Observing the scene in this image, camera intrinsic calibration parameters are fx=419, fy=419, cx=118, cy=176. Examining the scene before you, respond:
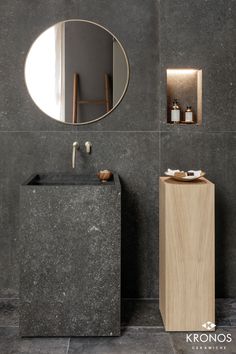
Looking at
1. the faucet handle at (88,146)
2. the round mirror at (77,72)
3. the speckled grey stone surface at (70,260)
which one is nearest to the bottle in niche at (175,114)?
the round mirror at (77,72)

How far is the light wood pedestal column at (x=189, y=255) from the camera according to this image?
8.42 feet

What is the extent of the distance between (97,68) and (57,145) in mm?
637

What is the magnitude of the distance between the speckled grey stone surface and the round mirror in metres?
0.85

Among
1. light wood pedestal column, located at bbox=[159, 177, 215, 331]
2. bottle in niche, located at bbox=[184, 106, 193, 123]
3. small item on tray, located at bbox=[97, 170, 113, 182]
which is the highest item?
bottle in niche, located at bbox=[184, 106, 193, 123]

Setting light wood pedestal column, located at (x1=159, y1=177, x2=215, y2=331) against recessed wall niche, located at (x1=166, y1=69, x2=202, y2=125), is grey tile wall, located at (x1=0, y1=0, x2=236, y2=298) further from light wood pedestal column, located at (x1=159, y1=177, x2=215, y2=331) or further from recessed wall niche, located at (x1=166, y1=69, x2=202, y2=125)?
light wood pedestal column, located at (x1=159, y1=177, x2=215, y2=331)

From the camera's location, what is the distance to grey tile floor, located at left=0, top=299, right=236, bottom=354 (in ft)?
7.88

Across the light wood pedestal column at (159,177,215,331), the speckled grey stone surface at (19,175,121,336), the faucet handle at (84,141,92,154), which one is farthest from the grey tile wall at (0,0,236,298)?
the speckled grey stone surface at (19,175,121,336)

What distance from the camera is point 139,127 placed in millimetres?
3100

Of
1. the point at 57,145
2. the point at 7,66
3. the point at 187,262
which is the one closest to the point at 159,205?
the point at 187,262

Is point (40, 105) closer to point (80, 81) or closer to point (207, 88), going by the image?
point (80, 81)

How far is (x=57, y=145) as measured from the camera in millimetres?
3107

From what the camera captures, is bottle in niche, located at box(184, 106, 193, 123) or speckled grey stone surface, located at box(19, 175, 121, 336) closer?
speckled grey stone surface, located at box(19, 175, 121, 336)

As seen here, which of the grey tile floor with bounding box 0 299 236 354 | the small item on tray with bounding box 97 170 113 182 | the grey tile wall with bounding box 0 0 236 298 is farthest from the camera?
the grey tile wall with bounding box 0 0 236 298

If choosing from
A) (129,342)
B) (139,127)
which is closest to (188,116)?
(139,127)
